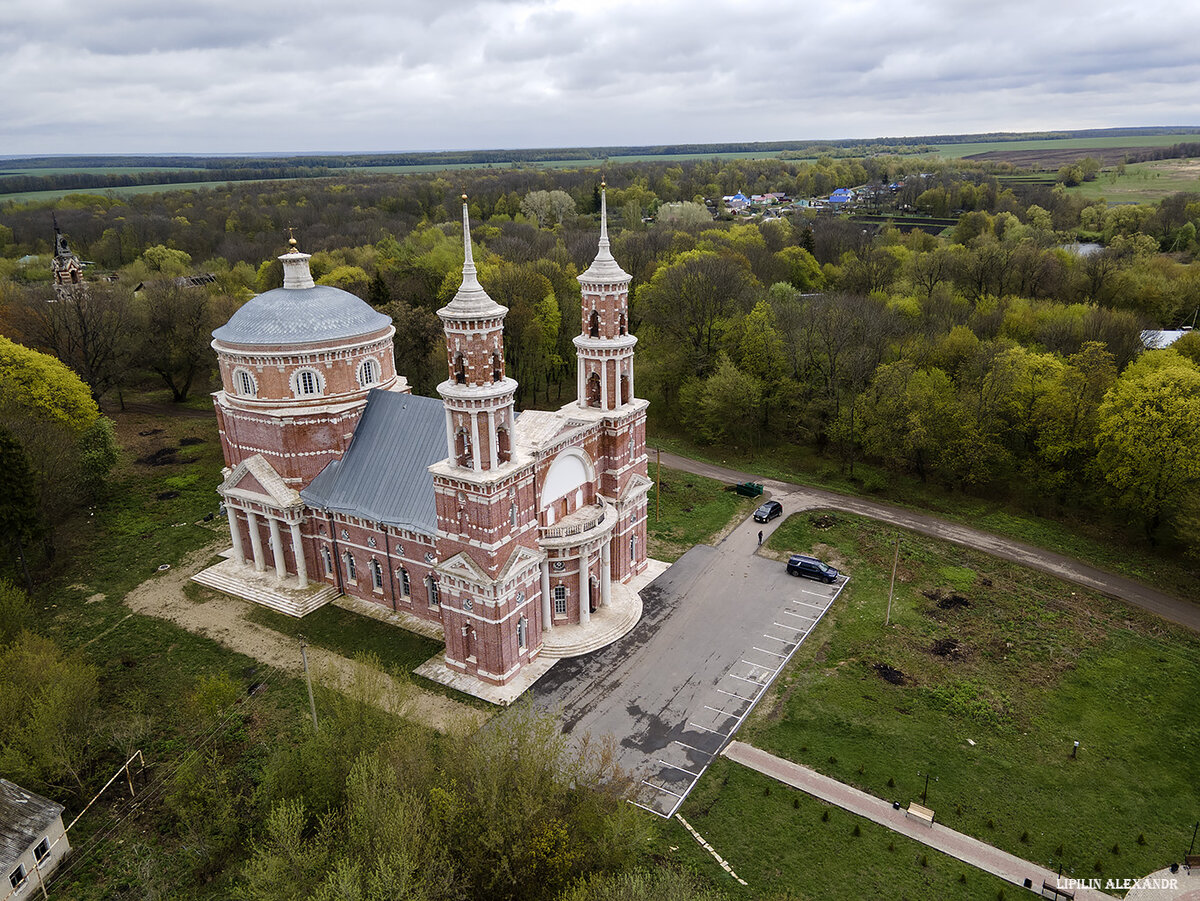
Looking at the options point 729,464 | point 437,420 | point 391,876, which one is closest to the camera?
point 391,876

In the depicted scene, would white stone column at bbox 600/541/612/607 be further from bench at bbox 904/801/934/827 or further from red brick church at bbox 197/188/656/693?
bench at bbox 904/801/934/827

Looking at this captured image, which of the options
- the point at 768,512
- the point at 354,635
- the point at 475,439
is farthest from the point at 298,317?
the point at 768,512

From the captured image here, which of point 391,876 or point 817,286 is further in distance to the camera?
point 817,286

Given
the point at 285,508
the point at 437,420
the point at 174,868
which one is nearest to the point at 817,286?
the point at 437,420

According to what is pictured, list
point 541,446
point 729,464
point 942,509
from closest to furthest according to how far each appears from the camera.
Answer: point 541,446
point 942,509
point 729,464

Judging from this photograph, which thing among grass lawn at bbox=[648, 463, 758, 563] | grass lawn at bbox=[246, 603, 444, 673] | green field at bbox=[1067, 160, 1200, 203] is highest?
green field at bbox=[1067, 160, 1200, 203]

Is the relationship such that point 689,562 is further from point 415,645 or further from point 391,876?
point 391,876

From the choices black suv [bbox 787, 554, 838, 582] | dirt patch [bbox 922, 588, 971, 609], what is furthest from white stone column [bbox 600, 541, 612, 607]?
dirt patch [bbox 922, 588, 971, 609]
